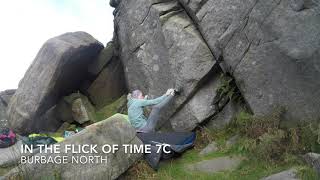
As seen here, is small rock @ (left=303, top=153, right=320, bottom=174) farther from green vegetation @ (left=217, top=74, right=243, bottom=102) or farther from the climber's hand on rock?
the climber's hand on rock

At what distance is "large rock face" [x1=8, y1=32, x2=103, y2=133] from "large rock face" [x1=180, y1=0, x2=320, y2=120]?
6.34m

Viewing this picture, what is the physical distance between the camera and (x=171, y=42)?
1739cm

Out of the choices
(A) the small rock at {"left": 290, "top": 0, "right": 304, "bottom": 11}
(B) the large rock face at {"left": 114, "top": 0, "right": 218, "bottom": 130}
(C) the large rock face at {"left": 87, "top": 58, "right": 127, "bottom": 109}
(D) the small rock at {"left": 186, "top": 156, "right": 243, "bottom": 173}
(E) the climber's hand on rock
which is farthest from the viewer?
(C) the large rock face at {"left": 87, "top": 58, "right": 127, "bottom": 109}

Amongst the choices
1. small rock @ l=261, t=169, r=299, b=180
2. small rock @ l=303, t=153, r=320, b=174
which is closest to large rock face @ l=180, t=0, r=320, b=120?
small rock @ l=303, t=153, r=320, b=174

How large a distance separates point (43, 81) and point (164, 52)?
522 cm

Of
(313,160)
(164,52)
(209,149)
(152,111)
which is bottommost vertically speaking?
(209,149)

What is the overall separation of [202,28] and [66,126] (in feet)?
26.2

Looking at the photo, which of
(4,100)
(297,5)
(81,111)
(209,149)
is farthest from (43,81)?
(297,5)

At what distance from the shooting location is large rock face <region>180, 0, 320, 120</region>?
44.9ft

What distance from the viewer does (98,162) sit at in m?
12.1

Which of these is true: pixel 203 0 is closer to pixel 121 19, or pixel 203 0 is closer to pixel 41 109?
pixel 121 19

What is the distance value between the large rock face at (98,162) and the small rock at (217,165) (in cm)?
170

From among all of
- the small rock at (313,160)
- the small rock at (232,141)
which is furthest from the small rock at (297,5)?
the small rock at (313,160)

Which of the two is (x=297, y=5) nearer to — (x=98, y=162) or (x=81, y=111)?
(x=98, y=162)
